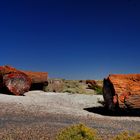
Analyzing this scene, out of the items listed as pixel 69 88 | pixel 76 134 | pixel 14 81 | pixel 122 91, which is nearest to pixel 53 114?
pixel 122 91

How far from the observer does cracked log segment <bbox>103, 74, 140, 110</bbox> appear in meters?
13.1

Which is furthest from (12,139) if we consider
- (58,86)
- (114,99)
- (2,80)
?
(58,86)

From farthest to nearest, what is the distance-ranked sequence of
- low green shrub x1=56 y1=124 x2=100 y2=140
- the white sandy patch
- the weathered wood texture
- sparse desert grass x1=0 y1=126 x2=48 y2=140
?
the weathered wood texture
the white sandy patch
sparse desert grass x1=0 y1=126 x2=48 y2=140
low green shrub x1=56 y1=124 x2=100 y2=140

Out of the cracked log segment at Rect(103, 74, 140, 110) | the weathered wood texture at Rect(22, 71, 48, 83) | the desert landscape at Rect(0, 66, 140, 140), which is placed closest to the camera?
the desert landscape at Rect(0, 66, 140, 140)

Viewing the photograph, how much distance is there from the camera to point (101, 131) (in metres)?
9.07

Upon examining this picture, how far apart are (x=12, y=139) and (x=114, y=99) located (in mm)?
6375

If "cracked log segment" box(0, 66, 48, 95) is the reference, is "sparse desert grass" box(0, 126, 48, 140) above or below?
below

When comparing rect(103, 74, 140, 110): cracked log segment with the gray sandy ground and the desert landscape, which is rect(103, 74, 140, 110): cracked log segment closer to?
the desert landscape

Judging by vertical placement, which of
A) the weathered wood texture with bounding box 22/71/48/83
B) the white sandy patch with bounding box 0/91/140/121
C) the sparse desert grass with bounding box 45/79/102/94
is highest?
the weathered wood texture with bounding box 22/71/48/83

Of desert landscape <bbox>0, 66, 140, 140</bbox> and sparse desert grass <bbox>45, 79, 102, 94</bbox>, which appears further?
sparse desert grass <bbox>45, 79, 102, 94</bbox>

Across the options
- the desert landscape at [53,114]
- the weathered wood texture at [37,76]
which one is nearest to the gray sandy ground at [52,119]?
the desert landscape at [53,114]

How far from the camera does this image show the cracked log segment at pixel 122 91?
43.1ft

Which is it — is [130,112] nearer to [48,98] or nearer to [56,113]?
[56,113]

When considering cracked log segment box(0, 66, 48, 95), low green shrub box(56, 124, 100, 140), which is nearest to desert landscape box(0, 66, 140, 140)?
cracked log segment box(0, 66, 48, 95)
